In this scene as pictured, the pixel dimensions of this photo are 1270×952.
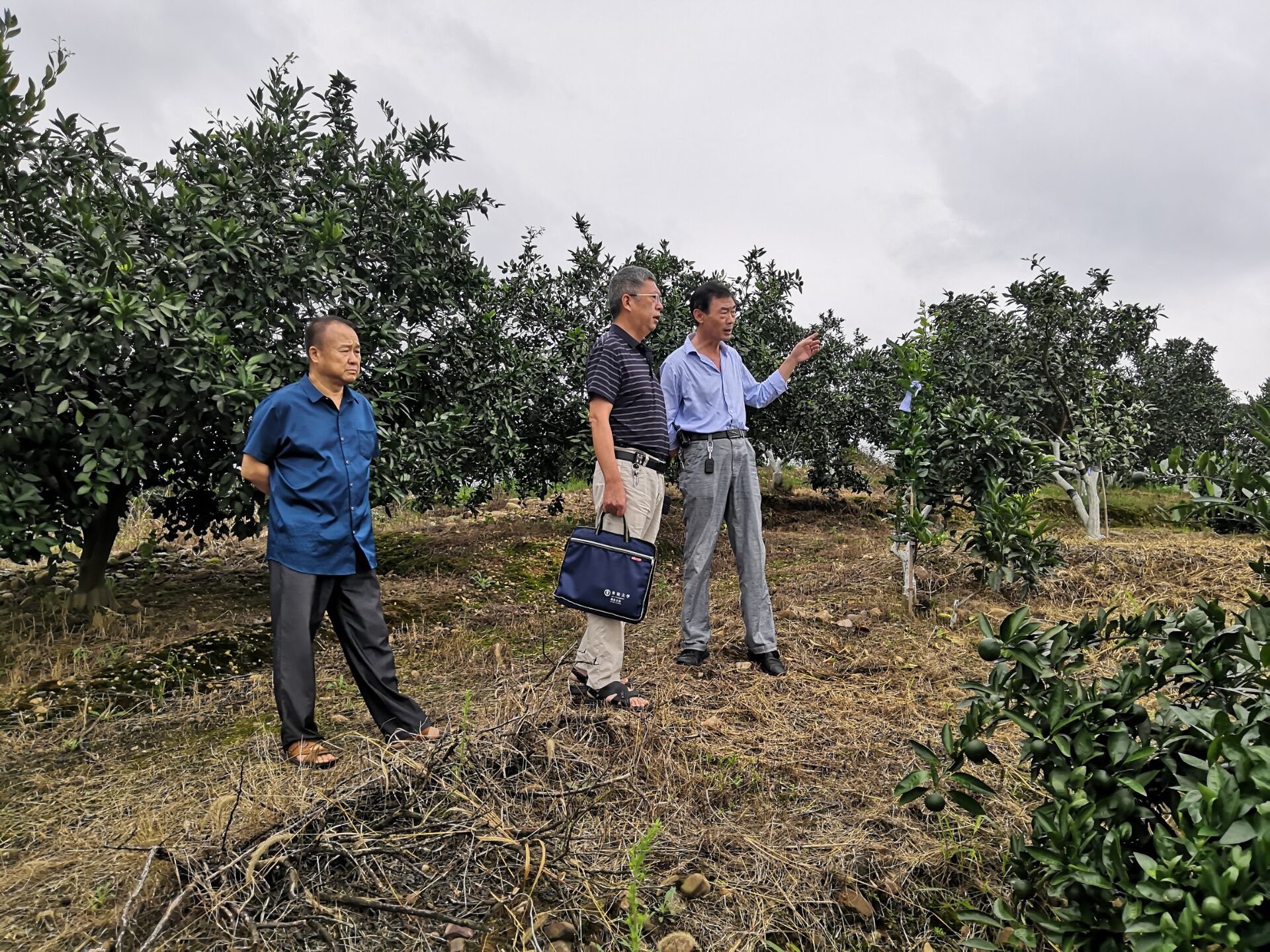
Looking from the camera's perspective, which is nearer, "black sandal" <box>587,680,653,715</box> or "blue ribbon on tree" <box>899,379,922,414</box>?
"black sandal" <box>587,680,653,715</box>

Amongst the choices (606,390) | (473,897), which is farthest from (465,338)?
(473,897)

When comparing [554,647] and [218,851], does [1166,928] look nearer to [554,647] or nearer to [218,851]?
[218,851]

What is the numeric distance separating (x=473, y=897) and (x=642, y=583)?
1520mm

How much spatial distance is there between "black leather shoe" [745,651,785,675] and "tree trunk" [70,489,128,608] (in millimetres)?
4644

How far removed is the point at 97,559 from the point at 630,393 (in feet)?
14.7

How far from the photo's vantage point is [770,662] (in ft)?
13.7

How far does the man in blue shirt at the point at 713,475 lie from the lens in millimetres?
4188

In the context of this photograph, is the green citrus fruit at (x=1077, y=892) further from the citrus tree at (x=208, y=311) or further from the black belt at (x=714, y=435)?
the citrus tree at (x=208, y=311)

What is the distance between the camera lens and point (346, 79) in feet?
21.7

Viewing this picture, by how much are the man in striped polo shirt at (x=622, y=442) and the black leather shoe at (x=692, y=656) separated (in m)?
0.68

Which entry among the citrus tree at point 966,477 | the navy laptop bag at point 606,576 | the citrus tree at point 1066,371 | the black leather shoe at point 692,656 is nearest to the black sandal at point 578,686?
the navy laptop bag at point 606,576

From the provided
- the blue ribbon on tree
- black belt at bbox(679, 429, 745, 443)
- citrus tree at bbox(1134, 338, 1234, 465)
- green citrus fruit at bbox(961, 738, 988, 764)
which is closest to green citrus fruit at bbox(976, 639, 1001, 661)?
green citrus fruit at bbox(961, 738, 988, 764)

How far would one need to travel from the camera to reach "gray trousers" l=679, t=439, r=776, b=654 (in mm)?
4172

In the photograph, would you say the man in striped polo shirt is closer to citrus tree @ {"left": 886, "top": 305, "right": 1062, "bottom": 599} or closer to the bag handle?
the bag handle
